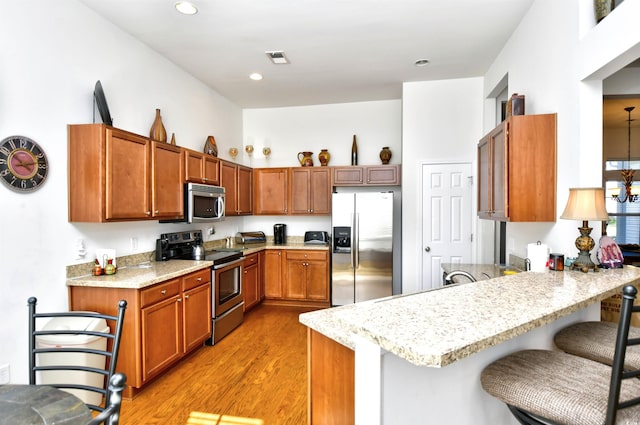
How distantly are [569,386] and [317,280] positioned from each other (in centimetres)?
388

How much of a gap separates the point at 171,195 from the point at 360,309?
8.91 feet

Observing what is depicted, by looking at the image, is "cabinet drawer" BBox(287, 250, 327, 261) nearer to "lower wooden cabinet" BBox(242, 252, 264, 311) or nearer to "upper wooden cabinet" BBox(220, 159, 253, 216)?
"lower wooden cabinet" BBox(242, 252, 264, 311)

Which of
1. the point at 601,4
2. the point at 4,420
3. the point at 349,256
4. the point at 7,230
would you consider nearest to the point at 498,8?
the point at 601,4

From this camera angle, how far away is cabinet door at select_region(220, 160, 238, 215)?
4.42 meters

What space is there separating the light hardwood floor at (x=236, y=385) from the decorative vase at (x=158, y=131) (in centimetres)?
213

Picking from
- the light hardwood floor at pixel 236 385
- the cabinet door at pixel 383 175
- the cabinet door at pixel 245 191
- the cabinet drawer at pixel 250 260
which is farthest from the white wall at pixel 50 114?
the cabinet door at pixel 383 175

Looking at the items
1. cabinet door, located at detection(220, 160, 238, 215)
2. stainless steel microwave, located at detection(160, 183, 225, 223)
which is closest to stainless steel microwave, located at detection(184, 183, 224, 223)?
stainless steel microwave, located at detection(160, 183, 225, 223)

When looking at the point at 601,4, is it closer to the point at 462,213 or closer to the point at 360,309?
the point at 360,309

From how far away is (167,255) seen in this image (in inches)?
141

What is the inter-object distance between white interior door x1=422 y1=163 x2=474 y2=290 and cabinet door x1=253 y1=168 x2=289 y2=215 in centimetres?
205

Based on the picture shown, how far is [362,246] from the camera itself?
15.3 feet

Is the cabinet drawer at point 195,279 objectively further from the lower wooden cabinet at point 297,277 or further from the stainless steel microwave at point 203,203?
the lower wooden cabinet at point 297,277

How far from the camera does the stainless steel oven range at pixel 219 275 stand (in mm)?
3572

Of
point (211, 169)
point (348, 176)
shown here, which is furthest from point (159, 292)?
point (348, 176)
